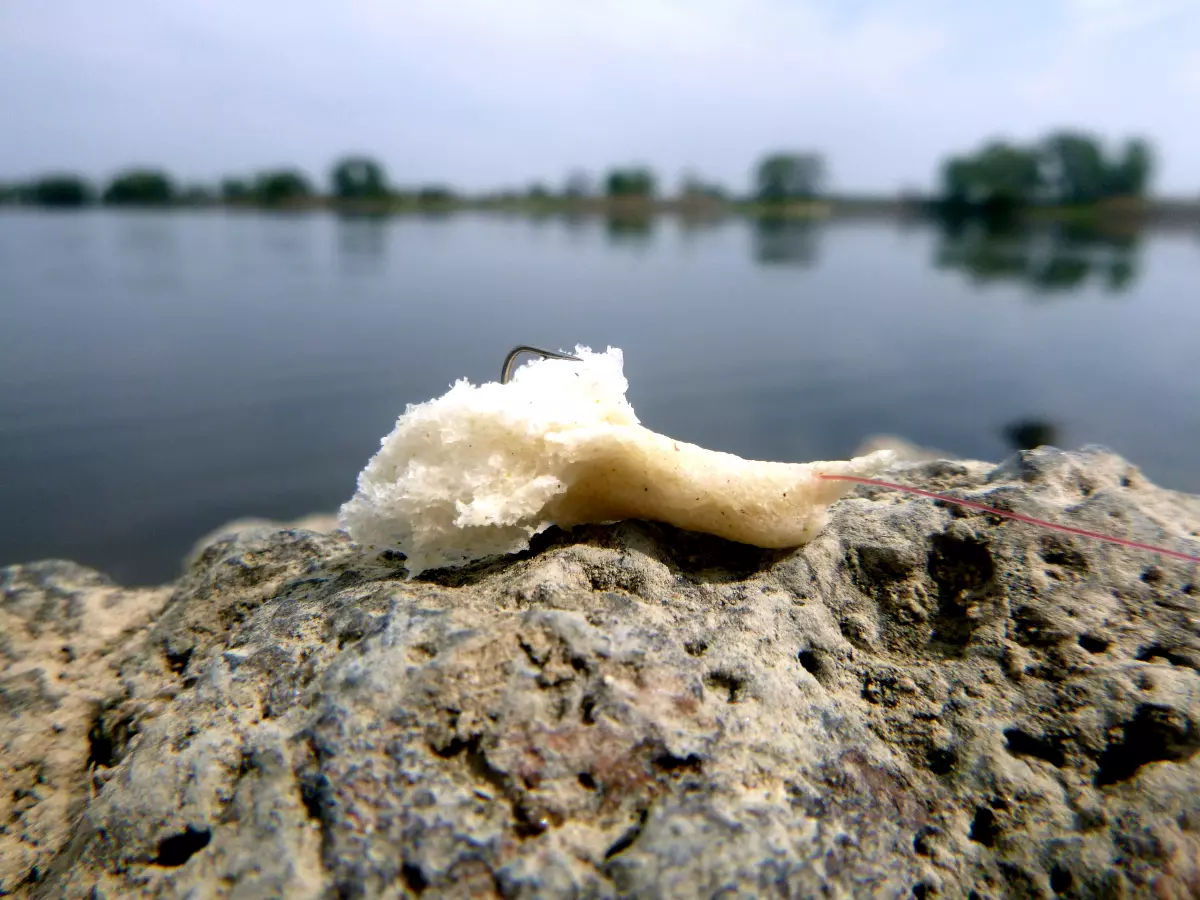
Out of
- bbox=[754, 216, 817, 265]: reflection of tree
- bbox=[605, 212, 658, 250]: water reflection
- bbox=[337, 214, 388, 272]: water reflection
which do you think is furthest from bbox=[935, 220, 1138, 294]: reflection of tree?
bbox=[337, 214, 388, 272]: water reflection

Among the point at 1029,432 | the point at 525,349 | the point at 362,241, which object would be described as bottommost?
the point at 1029,432

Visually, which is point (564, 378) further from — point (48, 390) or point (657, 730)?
point (48, 390)

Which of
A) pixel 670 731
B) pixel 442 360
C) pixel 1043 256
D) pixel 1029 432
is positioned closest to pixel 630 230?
pixel 1043 256

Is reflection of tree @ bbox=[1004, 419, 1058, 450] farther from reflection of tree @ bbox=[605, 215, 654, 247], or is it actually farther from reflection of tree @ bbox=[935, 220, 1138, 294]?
reflection of tree @ bbox=[605, 215, 654, 247]

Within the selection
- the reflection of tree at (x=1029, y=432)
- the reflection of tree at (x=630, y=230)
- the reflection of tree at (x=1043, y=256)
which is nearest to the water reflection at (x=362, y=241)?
the reflection of tree at (x=630, y=230)

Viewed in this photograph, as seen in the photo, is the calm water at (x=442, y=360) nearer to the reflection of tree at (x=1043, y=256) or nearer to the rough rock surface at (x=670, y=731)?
the reflection of tree at (x=1043, y=256)

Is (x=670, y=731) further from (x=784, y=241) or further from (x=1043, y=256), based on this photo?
(x=784, y=241)

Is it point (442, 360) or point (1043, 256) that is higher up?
point (1043, 256)
